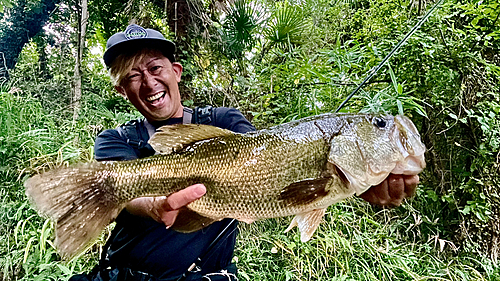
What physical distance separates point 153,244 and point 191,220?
16.7 inches

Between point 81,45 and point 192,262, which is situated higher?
point 81,45

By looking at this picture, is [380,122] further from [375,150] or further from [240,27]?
[240,27]

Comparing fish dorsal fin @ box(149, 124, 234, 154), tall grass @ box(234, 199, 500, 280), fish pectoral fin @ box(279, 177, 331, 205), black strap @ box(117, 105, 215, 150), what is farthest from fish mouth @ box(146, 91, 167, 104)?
tall grass @ box(234, 199, 500, 280)

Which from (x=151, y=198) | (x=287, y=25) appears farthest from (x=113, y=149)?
(x=287, y=25)

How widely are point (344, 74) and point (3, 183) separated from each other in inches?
141

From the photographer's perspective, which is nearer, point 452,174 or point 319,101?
point 319,101

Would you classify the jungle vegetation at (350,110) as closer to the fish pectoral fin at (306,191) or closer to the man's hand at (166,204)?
the man's hand at (166,204)

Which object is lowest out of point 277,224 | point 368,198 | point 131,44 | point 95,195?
point 277,224

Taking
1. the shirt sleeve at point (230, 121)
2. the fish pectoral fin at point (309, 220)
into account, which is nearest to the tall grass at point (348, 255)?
the shirt sleeve at point (230, 121)

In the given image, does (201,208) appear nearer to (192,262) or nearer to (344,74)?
(192,262)

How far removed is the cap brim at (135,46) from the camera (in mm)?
1836

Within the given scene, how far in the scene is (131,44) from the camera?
1.85 meters

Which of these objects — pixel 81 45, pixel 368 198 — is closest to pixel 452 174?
pixel 368 198

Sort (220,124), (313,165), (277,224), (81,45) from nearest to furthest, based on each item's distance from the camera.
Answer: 1. (313,165)
2. (220,124)
3. (277,224)
4. (81,45)
